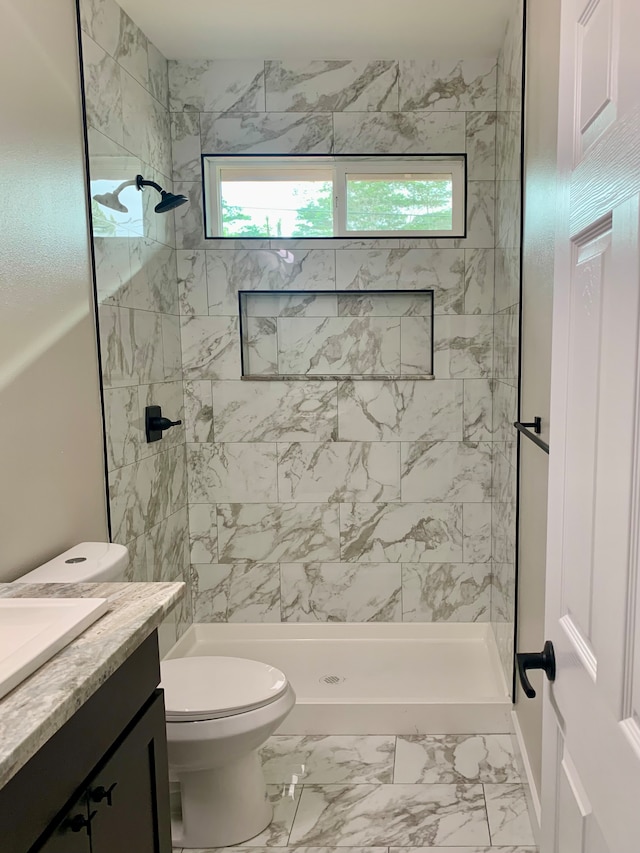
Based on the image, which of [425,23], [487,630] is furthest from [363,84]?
[487,630]

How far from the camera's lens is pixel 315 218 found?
3.17 meters

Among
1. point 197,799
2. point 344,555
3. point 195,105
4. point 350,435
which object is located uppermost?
point 195,105

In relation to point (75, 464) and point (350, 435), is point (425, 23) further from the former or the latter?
point (75, 464)

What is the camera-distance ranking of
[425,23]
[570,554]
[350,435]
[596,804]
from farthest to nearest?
[350,435], [425,23], [570,554], [596,804]

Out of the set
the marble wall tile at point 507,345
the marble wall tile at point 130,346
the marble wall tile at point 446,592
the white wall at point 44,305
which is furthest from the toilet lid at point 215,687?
the marble wall tile at point 507,345

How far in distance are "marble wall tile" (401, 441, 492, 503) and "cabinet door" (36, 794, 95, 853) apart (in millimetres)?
2293

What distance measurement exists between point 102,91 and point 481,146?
5.41 ft

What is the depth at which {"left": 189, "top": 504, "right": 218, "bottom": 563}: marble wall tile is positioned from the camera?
328 centimetres

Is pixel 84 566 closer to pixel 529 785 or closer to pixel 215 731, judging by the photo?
pixel 215 731

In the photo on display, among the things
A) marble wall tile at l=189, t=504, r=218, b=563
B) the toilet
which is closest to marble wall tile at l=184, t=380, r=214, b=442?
marble wall tile at l=189, t=504, r=218, b=563

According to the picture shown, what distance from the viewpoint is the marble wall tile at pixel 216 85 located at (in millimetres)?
3010

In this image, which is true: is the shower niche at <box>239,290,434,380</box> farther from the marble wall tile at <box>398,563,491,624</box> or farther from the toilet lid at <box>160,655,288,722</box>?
the toilet lid at <box>160,655,288,722</box>

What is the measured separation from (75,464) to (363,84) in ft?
6.97

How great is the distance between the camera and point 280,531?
3270 mm
